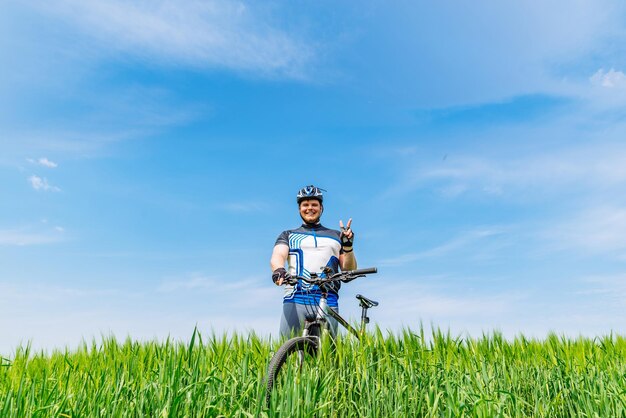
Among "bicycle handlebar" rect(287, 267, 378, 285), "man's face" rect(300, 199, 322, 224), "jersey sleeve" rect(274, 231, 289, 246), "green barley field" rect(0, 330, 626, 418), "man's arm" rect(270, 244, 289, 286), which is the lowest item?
"green barley field" rect(0, 330, 626, 418)

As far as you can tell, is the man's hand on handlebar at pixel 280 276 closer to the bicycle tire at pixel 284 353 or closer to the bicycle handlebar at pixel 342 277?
the bicycle handlebar at pixel 342 277

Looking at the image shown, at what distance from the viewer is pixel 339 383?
5621 mm

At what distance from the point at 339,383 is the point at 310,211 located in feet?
8.10

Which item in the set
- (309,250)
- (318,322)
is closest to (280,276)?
(318,322)

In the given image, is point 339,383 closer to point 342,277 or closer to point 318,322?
point 318,322

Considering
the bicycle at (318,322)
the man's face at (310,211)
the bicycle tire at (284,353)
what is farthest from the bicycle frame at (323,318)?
the man's face at (310,211)

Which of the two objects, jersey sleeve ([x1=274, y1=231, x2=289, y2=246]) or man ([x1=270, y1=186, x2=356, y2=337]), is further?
jersey sleeve ([x1=274, y1=231, x2=289, y2=246])

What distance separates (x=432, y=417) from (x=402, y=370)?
3.68ft

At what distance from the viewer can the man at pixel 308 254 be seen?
6871 millimetres

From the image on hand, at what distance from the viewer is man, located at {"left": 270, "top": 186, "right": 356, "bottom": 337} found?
22.5 feet

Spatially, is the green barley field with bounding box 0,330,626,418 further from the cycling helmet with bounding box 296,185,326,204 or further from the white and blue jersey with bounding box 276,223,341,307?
the cycling helmet with bounding box 296,185,326,204

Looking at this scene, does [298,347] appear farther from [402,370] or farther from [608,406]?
[608,406]

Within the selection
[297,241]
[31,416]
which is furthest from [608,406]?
[31,416]

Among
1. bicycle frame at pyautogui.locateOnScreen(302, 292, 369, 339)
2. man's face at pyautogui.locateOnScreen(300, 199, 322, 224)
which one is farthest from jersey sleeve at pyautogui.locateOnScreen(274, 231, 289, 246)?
bicycle frame at pyautogui.locateOnScreen(302, 292, 369, 339)
